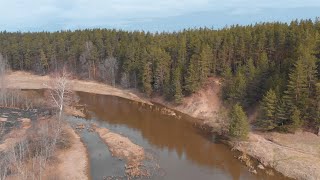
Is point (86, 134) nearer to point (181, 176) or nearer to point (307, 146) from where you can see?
point (181, 176)

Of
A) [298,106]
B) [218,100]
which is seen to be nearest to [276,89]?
[298,106]

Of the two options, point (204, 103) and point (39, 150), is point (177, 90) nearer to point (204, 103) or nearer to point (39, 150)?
point (204, 103)

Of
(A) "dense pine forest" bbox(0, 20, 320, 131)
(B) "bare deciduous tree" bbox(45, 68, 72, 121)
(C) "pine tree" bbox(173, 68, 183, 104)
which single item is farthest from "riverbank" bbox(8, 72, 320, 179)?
(B) "bare deciduous tree" bbox(45, 68, 72, 121)

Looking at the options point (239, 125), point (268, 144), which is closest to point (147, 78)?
point (239, 125)

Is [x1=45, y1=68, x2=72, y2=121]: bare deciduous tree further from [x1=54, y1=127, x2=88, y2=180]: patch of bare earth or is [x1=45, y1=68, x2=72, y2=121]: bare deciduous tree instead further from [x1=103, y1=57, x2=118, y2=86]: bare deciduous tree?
[x1=103, y1=57, x2=118, y2=86]: bare deciduous tree

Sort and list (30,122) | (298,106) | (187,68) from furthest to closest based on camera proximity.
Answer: (187,68), (30,122), (298,106)

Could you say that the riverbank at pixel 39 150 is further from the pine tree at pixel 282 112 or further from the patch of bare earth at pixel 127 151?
the pine tree at pixel 282 112
